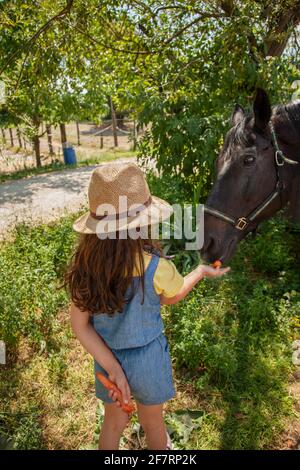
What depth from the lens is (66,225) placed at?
474cm

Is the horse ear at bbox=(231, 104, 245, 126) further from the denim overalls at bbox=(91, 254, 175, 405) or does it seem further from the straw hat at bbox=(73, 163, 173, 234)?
the denim overalls at bbox=(91, 254, 175, 405)

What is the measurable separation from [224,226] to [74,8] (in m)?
3.59

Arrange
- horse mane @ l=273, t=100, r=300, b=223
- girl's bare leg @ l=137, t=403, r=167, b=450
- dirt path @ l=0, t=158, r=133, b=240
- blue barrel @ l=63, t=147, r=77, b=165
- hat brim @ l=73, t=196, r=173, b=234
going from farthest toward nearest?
blue barrel @ l=63, t=147, r=77, b=165, dirt path @ l=0, t=158, r=133, b=240, horse mane @ l=273, t=100, r=300, b=223, girl's bare leg @ l=137, t=403, r=167, b=450, hat brim @ l=73, t=196, r=173, b=234

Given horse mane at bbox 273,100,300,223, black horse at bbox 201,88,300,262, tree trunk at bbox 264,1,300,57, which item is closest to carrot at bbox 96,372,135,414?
black horse at bbox 201,88,300,262

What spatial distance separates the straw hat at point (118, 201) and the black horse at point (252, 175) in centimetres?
84

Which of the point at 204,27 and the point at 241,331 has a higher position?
the point at 204,27

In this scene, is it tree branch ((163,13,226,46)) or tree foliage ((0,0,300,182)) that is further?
tree branch ((163,13,226,46))

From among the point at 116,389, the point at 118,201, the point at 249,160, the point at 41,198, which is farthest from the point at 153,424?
the point at 41,198

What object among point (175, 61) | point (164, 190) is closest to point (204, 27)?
point (175, 61)

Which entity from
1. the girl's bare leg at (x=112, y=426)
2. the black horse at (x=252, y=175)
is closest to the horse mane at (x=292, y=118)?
the black horse at (x=252, y=175)

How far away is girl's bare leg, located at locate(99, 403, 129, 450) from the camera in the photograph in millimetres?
1732

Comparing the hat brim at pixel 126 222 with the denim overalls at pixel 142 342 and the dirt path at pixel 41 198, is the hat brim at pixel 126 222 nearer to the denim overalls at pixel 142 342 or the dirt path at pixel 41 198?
the denim overalls at pixel 142 342
